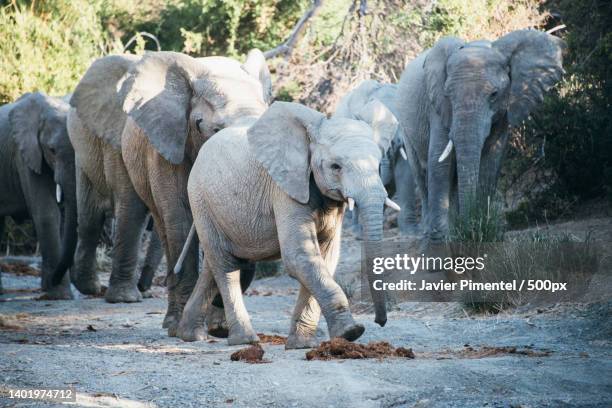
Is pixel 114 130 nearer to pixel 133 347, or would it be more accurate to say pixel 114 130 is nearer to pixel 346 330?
pixel 133 347

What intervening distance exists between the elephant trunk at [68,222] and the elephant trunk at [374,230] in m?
6.30

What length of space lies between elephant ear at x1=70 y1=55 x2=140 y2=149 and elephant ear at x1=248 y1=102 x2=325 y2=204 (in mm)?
3466

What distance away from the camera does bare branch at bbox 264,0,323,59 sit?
2019cm

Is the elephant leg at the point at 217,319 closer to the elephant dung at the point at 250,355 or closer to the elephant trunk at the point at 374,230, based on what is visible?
the elephant dung at the point at 250,355

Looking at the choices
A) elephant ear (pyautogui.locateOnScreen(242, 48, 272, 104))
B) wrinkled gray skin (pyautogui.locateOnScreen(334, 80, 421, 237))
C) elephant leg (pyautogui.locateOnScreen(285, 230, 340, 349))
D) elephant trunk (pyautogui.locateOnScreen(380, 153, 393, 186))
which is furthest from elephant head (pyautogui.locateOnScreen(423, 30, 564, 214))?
elephant trunk (pyautogui.locateOnScreen(380, 153, 393, 186))

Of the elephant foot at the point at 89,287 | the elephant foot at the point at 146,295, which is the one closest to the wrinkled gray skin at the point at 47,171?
the elephant foot at the point at 89,287

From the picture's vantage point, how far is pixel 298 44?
20.9 meters

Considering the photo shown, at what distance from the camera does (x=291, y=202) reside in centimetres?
791

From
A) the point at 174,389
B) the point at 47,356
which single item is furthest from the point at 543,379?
the point at 47,356

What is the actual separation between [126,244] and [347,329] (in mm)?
4634

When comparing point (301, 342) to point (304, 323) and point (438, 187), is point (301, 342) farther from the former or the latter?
point (438, 187)

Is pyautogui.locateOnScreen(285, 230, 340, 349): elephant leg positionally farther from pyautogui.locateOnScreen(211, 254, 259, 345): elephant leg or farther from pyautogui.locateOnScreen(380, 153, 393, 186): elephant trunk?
pyautogui.locateOnScreen(380, 153, 393, 186): elephant trunk

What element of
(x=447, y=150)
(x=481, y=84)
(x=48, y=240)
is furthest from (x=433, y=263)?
(x=48, y=240)

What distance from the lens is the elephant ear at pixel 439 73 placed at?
12.6 metres
